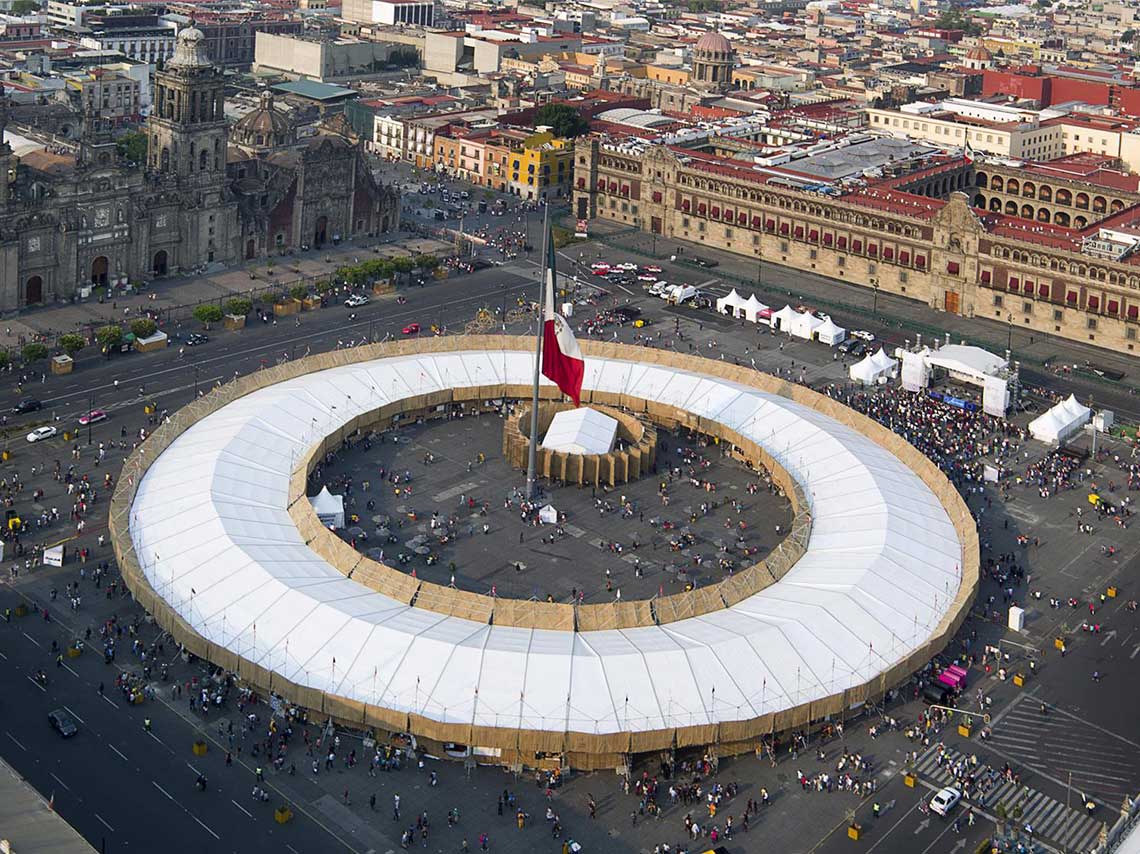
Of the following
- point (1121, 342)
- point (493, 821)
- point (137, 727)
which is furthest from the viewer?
point (1121, 342)

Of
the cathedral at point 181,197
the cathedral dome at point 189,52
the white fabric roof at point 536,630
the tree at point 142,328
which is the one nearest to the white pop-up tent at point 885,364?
the white fabric roof at point 536,630

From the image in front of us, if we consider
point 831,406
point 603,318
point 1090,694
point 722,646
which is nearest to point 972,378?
point 831,406

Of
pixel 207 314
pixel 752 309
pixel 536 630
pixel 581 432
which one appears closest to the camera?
pixel 536 630

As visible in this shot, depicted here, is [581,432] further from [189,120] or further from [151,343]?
[189,120]

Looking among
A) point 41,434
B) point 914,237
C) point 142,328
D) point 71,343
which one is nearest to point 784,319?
point 914,237

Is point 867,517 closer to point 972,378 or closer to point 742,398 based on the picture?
point 742,398
